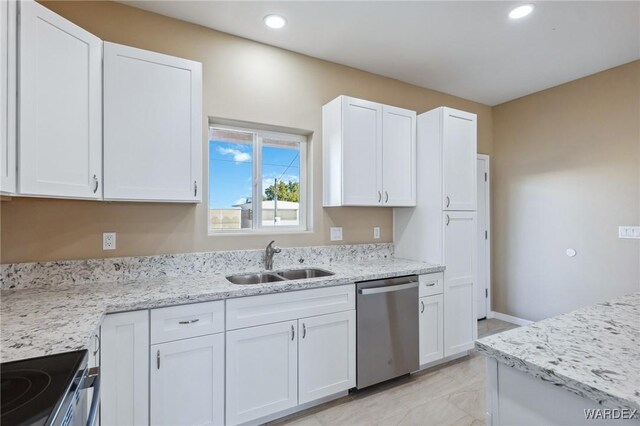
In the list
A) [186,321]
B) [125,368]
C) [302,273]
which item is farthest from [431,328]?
[125,368]

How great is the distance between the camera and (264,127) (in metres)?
2.68

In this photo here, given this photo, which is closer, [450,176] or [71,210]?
[71,210]

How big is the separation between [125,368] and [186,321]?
0.35 meters

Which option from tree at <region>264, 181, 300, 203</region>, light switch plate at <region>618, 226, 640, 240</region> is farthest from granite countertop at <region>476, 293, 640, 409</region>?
light switch plate at <region>618, 226, 640, 240</region>

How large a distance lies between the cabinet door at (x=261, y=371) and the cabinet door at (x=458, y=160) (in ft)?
5.94

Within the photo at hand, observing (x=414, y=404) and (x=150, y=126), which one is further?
(x=414, y=404)

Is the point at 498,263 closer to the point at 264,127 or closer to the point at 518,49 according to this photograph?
the point at 518,49

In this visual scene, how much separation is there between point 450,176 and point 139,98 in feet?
8.26

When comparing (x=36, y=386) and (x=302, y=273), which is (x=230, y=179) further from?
(x=36, y=386)

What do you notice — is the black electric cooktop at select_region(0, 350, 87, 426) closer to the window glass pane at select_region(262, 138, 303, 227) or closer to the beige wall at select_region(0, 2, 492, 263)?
the beige wall at select_region(0, 2, 492, 263)

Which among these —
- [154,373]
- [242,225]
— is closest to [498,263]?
[242,225]

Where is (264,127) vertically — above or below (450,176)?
above

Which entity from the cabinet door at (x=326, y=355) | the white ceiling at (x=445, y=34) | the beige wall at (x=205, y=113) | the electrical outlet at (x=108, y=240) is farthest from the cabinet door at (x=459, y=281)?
the electrical outlet at (x=108, y=240)

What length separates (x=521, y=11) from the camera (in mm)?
2178
